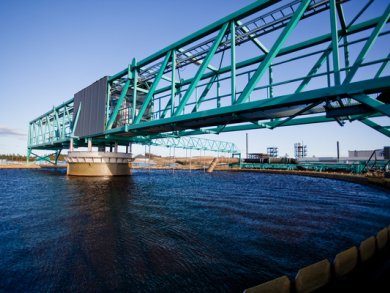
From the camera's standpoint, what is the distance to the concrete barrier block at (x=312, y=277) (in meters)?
3.12

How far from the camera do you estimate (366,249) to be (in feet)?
14.0

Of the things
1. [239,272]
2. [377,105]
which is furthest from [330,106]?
[239,272]

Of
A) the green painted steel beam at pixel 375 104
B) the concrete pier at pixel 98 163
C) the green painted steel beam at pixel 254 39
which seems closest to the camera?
the green painted steel beam at pixel 375 104

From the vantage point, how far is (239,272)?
4520 mm

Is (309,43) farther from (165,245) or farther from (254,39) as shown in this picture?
(165,245)

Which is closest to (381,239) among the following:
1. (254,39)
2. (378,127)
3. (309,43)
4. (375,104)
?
(375,104)

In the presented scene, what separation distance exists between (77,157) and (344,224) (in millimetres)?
34149

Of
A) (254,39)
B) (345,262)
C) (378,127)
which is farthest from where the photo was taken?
(254,39)

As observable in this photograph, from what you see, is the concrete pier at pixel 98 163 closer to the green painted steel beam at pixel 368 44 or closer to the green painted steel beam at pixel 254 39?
the green painted steel beam at pixel 254 39

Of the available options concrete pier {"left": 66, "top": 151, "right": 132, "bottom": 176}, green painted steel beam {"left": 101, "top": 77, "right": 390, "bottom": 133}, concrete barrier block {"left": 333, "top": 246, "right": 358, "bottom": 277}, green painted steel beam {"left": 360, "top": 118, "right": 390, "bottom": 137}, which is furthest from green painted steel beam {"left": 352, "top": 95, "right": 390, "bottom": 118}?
concrete pier {"left": 66, "top": 151, "right": 132, "bottom": 176}

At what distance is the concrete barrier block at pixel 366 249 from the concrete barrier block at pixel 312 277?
1298 mm

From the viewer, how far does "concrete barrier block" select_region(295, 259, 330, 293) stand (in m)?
3.12

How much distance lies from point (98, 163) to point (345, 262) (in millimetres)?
32254

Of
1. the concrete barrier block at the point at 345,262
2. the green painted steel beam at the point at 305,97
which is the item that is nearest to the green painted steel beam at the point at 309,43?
the green painted steel beam at the point at 305,97
